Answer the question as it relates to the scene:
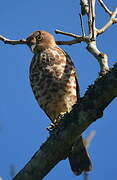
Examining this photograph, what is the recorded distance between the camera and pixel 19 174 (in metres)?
3.76

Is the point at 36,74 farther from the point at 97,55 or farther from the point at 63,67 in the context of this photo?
the point at 97,55

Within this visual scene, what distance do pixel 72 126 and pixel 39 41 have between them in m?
3.43

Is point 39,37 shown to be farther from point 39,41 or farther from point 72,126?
point 72,126

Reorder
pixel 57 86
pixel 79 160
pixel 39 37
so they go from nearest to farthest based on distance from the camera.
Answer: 1. pixel 57 86
2. pixel 79 160
3. pixel 39 37

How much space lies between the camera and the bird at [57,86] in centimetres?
573

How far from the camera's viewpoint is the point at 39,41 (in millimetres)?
6895

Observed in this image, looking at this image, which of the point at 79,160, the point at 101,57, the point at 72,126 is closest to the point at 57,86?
the point at 79,160

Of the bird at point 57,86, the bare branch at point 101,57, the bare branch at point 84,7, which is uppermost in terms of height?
the bird at point 57,86

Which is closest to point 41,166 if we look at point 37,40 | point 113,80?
point 113,80

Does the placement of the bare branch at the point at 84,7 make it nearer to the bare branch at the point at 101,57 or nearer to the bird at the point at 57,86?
the bare branch at the point at 101,57

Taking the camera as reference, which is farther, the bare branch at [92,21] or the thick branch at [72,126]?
the bare branch at [92,21]

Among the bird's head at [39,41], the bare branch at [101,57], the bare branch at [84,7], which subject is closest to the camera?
the bare branch at [101,57]

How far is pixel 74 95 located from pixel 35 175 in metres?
2.24

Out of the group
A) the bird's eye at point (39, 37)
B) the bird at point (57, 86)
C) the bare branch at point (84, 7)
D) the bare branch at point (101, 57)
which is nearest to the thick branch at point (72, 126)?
the bare branch at point (101, 57)
